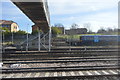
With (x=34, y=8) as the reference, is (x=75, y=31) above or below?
above

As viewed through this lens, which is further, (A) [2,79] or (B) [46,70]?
(B) [46,70]

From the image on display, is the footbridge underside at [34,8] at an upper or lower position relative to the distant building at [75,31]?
lower

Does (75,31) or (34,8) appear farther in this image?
(75,31)

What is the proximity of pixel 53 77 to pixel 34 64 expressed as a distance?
262cm

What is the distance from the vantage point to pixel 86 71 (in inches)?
254

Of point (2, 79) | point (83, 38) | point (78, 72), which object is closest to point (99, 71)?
point (78, 72)

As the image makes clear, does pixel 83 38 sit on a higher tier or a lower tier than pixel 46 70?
higher

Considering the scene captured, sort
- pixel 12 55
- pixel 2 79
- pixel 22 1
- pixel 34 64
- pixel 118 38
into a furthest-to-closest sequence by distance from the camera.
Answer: pixel 118 38
pixel 12 55
pixel 34 64
pixel 2 79
pixel 22 1

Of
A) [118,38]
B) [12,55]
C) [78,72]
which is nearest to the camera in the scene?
[78,72]

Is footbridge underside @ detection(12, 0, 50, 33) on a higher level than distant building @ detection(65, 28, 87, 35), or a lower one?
lower

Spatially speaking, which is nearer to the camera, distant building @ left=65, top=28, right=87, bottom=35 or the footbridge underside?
the footbridge underside

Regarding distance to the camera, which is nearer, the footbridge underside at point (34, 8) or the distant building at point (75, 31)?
the footbridge underside at point (34, 8)

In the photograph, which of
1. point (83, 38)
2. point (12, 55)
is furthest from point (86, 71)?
point (83, 38)

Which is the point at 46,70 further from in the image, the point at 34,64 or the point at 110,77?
the point at 110,77
